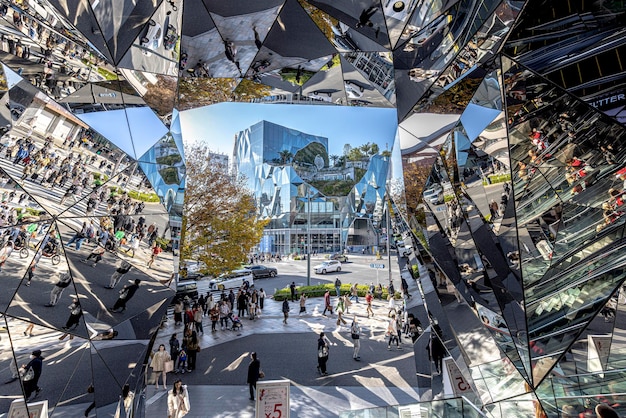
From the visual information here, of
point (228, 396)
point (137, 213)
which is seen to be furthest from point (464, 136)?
point (228, 396)

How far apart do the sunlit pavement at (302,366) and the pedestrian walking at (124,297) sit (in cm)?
335

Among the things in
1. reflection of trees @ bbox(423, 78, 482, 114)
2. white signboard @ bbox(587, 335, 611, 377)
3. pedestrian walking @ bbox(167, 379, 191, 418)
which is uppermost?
reflection of trees @ bbox(423, 78, 482, 114)

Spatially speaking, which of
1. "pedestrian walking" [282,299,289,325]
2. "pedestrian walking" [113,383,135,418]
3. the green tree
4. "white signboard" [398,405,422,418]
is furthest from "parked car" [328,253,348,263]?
"pedestrian walking" [113,383,135,418]

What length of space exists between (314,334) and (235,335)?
253 centimetres

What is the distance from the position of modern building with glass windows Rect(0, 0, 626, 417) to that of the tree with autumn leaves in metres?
1.92

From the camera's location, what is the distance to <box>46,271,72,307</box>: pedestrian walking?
464 cm

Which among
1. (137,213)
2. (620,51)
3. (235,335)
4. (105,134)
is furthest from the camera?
(235,335)

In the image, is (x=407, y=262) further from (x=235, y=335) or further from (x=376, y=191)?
(x=235, y=335)

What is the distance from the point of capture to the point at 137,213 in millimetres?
6051

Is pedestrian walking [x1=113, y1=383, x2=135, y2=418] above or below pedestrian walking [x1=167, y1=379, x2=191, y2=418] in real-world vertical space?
above

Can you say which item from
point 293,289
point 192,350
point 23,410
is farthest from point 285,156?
point 23,410

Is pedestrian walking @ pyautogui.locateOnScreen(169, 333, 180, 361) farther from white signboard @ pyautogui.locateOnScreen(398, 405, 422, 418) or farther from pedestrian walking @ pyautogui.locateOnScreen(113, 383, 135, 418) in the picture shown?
white signboard @ pyautogui.locateOnScreen(398, 405, 422, 418)

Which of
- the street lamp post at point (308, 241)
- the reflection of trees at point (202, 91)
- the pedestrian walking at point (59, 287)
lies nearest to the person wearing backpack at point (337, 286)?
the street lamp post at point (308, 241)

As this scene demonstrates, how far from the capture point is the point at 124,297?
5809 millimetres
